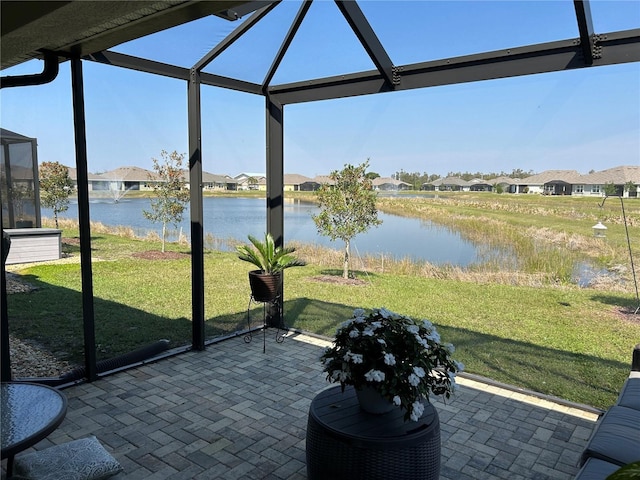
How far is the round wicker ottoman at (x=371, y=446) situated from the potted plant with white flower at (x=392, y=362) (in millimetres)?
81

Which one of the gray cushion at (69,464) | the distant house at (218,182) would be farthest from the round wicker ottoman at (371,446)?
the distant house at (218,182)

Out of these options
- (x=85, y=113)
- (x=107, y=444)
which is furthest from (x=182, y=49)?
(x=107, y=444)

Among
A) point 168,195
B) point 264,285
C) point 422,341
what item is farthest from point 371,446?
point 168,195

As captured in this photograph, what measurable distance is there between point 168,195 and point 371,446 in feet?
27.8

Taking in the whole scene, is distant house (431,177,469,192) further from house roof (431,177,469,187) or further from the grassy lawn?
the grassy lawn

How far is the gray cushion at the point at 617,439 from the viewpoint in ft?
6.44

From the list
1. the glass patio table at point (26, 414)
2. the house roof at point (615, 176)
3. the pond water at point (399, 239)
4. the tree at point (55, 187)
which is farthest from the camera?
the pond water at point (399, 239)

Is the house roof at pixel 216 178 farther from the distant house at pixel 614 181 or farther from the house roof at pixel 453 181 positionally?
the distant house at pixel 614 181

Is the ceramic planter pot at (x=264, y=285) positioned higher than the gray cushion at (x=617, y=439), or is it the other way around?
the ceramic planter pot at (x=264, y=285)

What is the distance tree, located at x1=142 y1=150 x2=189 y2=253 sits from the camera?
8.44 m

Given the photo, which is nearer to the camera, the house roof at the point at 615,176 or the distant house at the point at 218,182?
the distant house at the point at 218,182

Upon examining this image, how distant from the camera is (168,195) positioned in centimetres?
938

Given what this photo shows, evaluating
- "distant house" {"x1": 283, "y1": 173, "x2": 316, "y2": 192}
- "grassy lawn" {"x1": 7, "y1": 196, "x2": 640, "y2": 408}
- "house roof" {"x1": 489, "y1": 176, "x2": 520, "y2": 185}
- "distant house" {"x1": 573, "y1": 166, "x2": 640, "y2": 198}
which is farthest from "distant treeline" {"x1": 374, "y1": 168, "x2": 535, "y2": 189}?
"distant house" {"x1": 283, "y1": 173, "x2": 316, "y2": 192}

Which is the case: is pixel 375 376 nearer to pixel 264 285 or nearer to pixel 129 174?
pixel 264 285
